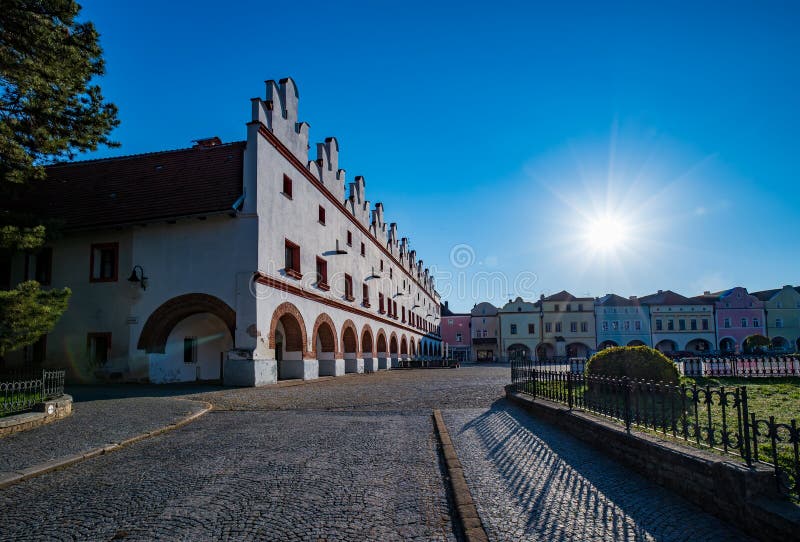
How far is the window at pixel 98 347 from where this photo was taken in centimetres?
1898

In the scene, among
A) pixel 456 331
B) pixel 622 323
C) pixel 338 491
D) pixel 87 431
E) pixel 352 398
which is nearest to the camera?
pixel 338 491

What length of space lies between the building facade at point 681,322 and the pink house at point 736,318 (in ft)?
4.29

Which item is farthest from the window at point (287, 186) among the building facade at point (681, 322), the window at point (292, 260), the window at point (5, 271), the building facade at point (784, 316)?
the building facade at point (784, 316)

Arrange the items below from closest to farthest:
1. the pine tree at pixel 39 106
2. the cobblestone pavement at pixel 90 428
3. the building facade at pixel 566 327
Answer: the cobblestone pavement at pixel 90 428, the pine tree at pixel 39 106, the building facade at pixel 566 327

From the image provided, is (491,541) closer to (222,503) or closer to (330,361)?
(222,503)

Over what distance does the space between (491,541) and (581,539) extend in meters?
0.71

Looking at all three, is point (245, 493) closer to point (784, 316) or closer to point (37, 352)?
point (37, 352)

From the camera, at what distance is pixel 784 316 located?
A: 65.4m

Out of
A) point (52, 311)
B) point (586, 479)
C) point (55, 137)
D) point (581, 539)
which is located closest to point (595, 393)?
point (586, 479)

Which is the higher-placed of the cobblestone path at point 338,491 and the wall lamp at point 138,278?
the wall lamp at point 138,278

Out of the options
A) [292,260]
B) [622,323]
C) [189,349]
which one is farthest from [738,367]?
[622,323]

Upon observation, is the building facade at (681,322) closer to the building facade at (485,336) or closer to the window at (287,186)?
the building facade at (485,336)

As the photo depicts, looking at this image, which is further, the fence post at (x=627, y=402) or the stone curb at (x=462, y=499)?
the fence post at (x=627, y=402)

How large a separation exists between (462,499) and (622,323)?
220ft
